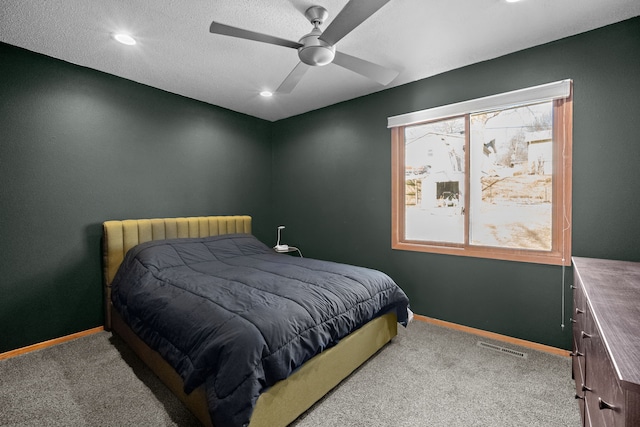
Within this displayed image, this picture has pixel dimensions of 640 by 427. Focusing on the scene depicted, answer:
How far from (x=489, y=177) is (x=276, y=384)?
2613mm

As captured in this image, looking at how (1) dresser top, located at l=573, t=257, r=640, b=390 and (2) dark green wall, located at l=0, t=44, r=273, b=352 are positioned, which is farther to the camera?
(2) dark green wall, located at l=0, t=44, r=273, b=352

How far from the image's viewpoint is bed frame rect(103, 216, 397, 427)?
1.61 metres

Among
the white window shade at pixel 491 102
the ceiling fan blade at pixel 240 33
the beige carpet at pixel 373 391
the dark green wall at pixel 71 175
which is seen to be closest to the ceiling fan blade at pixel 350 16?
the ceiling fan blade at pixel 240 33

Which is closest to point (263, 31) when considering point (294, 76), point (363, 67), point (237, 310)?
point (294, 76)

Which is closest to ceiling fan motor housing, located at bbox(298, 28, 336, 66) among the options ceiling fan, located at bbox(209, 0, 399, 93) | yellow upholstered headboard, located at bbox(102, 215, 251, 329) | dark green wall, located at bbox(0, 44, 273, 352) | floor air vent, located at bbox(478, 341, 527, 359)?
ceiling fan, located at bbox(209, 0, 399, 93)

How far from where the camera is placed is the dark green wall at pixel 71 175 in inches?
101

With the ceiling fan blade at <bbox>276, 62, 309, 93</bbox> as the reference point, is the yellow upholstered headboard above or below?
below

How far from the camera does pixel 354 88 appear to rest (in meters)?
3.49

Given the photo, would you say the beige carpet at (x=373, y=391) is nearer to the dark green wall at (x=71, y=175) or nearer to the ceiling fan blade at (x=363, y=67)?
the dark green wall at (x=71, y=175)

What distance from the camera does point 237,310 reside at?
177 cm

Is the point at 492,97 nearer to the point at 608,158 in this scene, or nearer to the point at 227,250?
the point at 608,158

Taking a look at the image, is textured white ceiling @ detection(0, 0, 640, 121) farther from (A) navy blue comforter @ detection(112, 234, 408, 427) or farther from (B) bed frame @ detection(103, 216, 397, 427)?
(A) navy blue comforter @ detection(112, 234, 408, 427)

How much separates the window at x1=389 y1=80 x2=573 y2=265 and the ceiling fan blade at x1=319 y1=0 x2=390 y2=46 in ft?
5.54

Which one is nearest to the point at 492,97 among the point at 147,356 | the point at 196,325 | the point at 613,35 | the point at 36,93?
the point at 613,35
